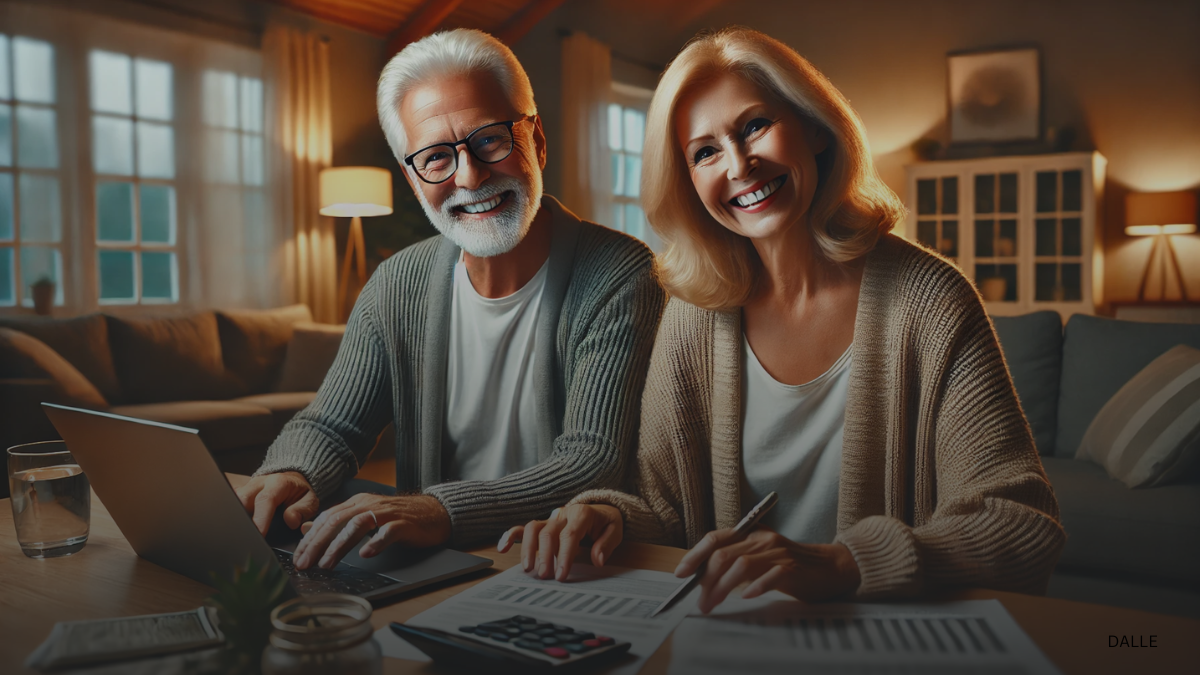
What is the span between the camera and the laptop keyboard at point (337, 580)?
77 cm

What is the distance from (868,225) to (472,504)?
602 mm

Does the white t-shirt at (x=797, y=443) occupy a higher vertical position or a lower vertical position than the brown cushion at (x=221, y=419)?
higher

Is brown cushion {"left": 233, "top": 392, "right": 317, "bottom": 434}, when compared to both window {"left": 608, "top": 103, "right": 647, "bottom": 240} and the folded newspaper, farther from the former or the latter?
the folded newspaper

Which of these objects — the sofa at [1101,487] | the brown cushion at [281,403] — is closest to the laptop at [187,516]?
the sofa at [1101,487]

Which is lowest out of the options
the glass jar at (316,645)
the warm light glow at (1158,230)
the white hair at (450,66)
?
the glass jar at (316,645)

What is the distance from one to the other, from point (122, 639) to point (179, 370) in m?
3.91

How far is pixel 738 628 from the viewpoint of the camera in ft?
2.20

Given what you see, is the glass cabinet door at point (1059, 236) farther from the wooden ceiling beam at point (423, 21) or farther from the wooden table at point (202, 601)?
the wooden table at point (202, 601)

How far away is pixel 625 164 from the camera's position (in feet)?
21.8

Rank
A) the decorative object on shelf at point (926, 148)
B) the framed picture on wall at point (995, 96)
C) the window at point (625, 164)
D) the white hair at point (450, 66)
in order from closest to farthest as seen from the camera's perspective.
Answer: the white hair at point (450, 66) < the framed picture on wall at point (995, 96) < the decorative object on shelf at point (926, 148) < the window at point (625, 164)

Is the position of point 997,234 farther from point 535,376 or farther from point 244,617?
point 244,617

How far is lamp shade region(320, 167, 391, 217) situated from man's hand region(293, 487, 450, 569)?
4181 millimetres

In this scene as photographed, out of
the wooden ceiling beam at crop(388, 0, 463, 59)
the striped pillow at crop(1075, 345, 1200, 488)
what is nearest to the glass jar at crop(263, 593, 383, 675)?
the striped pillow at crop(1075, 345, 1200, 488)

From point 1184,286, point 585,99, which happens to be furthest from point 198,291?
point 1184,286
